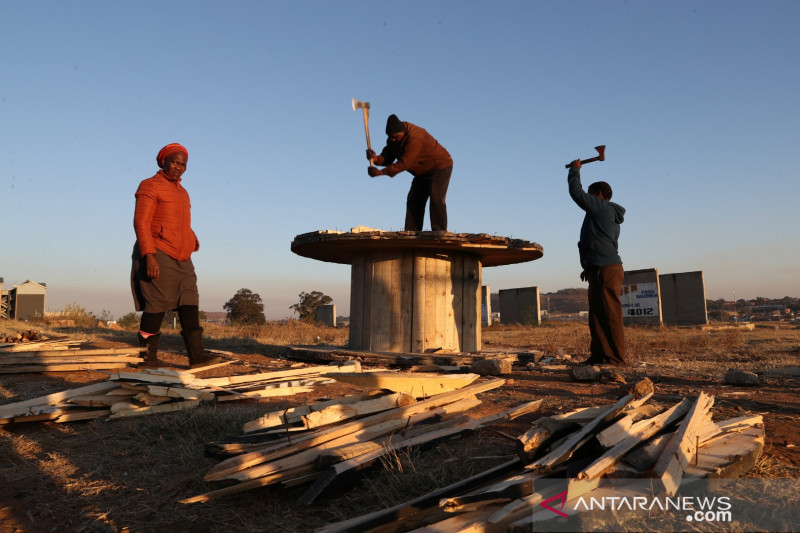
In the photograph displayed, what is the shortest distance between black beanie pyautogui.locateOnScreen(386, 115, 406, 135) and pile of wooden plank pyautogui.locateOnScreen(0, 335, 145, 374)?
3.84 m

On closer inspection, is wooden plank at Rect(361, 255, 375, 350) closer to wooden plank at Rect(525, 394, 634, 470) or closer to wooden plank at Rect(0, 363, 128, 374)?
wooden plank at Rect(0, 363, 128, 374)

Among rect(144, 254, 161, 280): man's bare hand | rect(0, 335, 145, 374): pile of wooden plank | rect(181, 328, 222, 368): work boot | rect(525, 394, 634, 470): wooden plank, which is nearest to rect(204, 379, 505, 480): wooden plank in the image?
rect(525, 394, 634, 470): wooden plank

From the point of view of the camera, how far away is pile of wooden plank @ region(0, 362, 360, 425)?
356 centimetres

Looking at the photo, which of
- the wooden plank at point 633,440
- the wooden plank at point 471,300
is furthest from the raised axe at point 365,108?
the wooden plank at point 633,440

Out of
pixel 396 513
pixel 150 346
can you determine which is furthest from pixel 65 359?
pixel 396 513

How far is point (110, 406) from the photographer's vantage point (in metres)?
3.79

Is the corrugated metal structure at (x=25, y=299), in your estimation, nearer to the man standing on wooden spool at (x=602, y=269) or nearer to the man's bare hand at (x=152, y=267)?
the man's bare hand at (x=152, y=267)

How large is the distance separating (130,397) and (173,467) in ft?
4.79

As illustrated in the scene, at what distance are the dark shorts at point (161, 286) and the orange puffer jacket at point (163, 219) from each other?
10 centimetres

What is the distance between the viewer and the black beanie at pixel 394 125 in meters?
6.93

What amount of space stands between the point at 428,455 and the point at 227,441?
942mm

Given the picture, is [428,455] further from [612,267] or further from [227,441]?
[612,267]

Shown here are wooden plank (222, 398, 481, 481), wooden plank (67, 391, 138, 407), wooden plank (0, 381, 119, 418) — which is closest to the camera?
wooden plank (222, 398, 481, 481)

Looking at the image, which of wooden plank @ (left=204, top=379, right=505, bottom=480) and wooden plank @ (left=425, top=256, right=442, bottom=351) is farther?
wooden plank @ (left=425, top=256, right=442, bottom=351)
